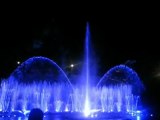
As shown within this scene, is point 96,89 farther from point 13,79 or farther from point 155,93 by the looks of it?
point 13,79

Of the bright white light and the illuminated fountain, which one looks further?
the illuminated fountain

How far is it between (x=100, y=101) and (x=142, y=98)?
4.36 meters

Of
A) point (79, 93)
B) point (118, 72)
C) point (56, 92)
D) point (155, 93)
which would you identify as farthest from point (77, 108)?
point (118, 72)

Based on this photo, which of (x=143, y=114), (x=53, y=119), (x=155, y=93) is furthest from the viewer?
(x=155, y=93)

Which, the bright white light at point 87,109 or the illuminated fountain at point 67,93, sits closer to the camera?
the bright white light at point 87,109

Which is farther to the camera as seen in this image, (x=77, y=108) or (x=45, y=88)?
(x=45, y=88)

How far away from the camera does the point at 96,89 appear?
109ft

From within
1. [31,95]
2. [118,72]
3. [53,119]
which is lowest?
[53,119]

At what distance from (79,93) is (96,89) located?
2168 millimetres

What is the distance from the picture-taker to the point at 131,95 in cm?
3347

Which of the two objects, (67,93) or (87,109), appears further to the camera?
(67,93)

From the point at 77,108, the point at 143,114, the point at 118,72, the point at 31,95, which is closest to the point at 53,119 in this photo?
the point at 143,114

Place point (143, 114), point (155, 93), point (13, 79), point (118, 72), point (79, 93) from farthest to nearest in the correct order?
point (118, 72)
point (13, 79)
point (155, 93)
point (79, 93)
point (143, 114)

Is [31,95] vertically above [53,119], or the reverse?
[31,95]
